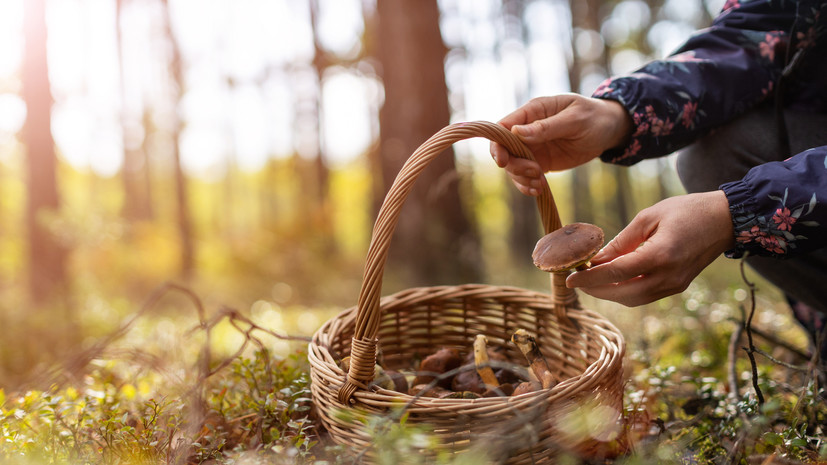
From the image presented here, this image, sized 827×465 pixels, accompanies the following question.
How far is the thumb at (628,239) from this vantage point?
1150mm

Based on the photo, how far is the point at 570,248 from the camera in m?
1.13

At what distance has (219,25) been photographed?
18938mm

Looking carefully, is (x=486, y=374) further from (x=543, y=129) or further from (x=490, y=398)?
A: (x=543, y=129)

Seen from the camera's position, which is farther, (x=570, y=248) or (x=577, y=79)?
(x=577, y=79)

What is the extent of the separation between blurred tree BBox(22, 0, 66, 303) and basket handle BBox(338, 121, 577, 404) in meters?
5.74

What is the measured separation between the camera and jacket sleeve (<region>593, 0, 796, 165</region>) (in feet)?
5.32

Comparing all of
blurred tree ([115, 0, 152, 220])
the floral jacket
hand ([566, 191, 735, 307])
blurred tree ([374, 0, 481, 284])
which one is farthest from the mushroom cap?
blurred tree ([115, 0, 152, 220])

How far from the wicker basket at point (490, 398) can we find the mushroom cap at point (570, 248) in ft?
0.85

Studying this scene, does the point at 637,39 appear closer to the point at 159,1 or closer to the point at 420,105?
the point at 420,105

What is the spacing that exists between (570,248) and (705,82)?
1019mm

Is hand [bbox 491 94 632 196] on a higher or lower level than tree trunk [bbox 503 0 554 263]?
higher

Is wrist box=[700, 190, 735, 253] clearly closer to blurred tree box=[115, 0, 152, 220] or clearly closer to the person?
the person

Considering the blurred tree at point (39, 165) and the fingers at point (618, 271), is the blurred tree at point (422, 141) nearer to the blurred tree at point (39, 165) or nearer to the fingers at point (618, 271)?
the fingers at point (618, 271)

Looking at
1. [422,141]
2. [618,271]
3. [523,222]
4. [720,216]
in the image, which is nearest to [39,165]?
[422,141]
